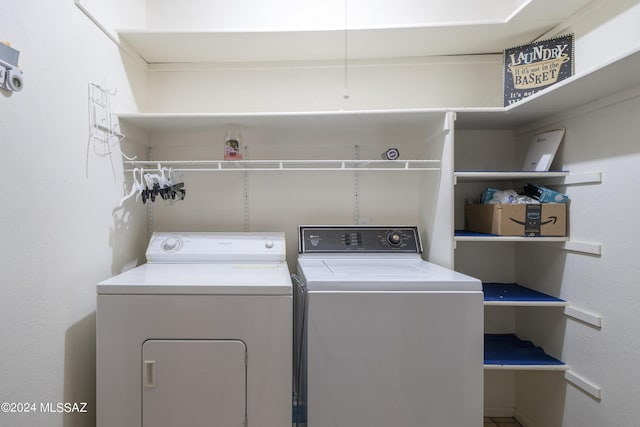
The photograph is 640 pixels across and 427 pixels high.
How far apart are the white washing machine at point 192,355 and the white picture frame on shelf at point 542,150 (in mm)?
1619

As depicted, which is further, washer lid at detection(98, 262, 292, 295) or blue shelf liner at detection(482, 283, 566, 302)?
blue shelf liner at detection(482, 283, 566, 302)

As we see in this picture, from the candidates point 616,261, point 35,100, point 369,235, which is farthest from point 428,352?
point 35,100

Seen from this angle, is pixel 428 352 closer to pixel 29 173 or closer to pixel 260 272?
pixel 260 272

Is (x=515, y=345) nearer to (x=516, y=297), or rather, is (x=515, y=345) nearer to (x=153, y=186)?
(x=516, y=297)

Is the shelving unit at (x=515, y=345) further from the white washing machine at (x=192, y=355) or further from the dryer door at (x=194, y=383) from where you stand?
the dryer door at (x=194, y=383)

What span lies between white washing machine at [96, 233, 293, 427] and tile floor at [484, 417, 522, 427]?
1.54m

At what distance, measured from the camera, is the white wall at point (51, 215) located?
Result: 1.07 m

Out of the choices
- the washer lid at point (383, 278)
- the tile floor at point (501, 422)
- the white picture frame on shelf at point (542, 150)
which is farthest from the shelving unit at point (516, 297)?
the tile floor at point (501, 422)

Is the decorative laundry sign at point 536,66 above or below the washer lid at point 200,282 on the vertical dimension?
above

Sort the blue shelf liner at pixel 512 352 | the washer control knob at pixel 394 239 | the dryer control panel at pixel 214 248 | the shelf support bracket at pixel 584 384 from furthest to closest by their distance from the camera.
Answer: the washer control knob at pixel 394 239 → the dryer control panel at pixel 214 248 → the blue shelf liner at pixel 512 352 → the shelf support bracket at pixel 584 384

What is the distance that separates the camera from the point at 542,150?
5.70 ft

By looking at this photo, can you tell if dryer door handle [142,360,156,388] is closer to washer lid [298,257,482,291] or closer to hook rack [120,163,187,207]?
washer lid [298,257,482,291]

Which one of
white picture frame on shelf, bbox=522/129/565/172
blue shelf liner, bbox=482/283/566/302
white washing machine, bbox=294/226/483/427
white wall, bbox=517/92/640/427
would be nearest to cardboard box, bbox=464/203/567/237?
white wall, bbox=517/92/640/427

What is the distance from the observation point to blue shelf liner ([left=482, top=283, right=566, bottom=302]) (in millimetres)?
1645
